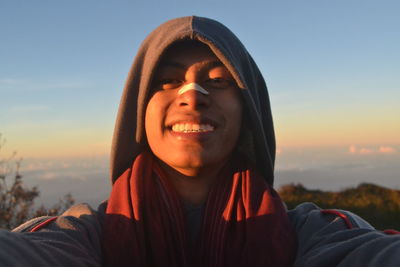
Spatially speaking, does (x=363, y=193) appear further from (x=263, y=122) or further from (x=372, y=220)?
(x=263, y=122)

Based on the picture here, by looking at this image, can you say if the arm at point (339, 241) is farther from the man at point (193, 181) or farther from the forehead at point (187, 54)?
the forehead at point (187, 54)

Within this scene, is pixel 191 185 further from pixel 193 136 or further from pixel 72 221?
pixel 72 221

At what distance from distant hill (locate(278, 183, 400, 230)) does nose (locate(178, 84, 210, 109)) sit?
7854mm

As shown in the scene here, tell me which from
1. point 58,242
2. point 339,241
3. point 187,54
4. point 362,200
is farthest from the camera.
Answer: point 362,200

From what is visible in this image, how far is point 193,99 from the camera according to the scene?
198 centimetres

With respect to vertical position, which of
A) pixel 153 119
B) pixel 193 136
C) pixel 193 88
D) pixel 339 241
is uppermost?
pixel 193 88

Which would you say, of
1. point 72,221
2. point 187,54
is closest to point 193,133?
point 187,54

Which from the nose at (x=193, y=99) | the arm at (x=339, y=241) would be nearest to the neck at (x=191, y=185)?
the nose at (x=193, y=99)

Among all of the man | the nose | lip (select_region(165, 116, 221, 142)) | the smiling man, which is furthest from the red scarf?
the nose

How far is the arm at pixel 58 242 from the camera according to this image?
3.96 ft

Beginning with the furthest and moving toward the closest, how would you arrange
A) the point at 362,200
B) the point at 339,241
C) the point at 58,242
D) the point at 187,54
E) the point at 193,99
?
the point at 362,200, the point at 187,54, the point at 193,99, the point at 339,241, the point at 58,242

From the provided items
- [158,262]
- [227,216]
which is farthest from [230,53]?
[158,262]

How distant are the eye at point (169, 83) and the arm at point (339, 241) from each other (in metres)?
0.98

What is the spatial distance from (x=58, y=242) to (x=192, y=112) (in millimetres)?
906
